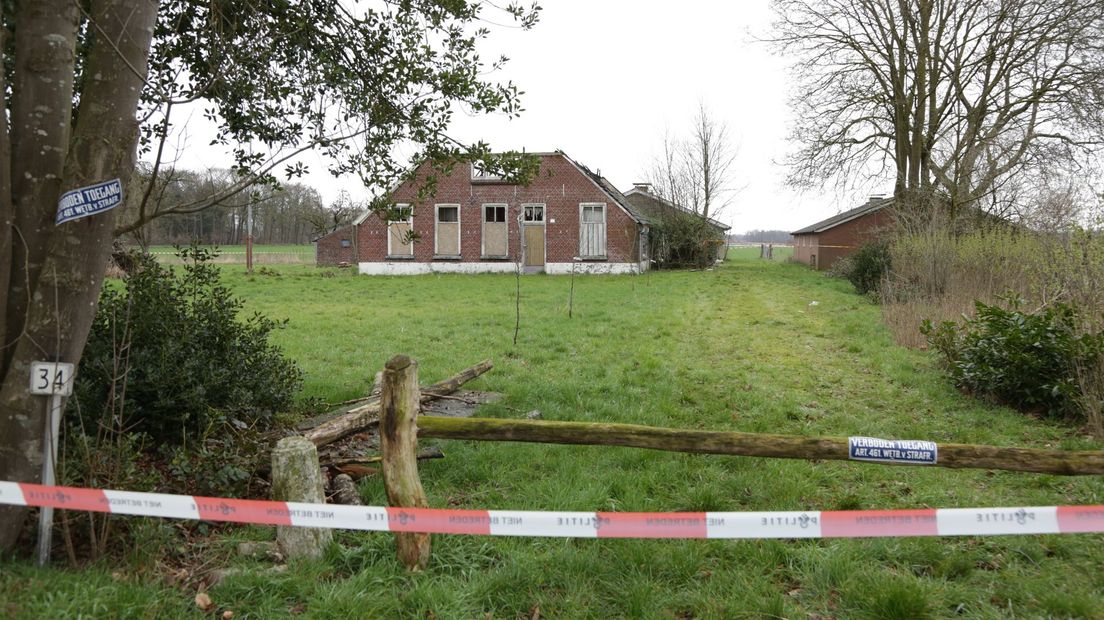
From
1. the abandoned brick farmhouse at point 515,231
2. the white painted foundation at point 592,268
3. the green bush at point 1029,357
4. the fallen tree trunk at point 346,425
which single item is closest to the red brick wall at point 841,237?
the white painted foundation at point 592,268

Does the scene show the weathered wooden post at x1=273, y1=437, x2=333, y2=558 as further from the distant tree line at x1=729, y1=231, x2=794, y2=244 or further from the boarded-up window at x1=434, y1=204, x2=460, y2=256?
the distant tree line at x1=729, y1=231, x2=794, y2=244

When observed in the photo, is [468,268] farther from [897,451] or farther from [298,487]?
[897,451]

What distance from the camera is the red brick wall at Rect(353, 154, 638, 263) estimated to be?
30906 mm

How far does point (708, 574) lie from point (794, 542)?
2.24ft

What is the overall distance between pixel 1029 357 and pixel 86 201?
838 cm

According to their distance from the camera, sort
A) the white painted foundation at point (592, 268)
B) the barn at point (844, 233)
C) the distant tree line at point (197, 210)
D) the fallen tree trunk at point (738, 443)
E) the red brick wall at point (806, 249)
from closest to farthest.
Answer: the fallen tree trunk at point (738, 443) → the distant tree line at point (197, 210) → the white painted foundation at point (592, 268) → the barn at point (844, 233) → the red brick wall at point (806, 249)

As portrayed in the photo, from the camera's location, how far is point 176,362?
204 inches

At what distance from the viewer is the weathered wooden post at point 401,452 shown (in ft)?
12.6

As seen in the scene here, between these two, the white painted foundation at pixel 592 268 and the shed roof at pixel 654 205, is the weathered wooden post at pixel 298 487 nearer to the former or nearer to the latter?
the white painted foundation at pixel 592 268

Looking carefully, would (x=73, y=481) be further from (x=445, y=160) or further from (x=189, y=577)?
(x=445, y=160)

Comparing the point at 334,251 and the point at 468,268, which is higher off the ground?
the point at 334,251

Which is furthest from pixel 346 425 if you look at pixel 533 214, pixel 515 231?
pixel 533 214

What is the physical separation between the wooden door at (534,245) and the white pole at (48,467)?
92.0 feet

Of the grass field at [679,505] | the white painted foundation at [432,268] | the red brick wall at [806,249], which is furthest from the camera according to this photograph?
the red brick wall at [806,249]
